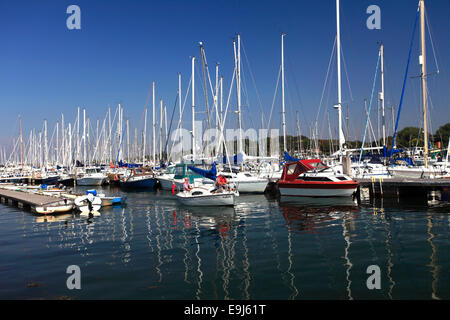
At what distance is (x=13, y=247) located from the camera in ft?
48.9

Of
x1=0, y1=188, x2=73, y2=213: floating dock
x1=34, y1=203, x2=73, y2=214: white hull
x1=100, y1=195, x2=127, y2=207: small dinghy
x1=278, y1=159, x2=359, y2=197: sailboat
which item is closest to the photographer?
x1=34, y1=203, x2=73, y2=214: white hull

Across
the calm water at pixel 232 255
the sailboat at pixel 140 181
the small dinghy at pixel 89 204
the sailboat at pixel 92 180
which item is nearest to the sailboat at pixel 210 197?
the calm water at pixel 232 255

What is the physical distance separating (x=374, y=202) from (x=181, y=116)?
2830 centimetres

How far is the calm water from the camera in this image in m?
9.41

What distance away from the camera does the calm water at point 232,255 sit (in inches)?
370

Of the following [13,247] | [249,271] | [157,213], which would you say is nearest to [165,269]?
[249,271]

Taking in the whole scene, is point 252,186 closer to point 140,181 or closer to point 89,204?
point 89,204

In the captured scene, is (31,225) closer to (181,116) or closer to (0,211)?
(0,211)

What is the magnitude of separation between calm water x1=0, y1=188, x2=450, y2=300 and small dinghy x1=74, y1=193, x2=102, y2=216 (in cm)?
200

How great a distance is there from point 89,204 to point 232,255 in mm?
14704

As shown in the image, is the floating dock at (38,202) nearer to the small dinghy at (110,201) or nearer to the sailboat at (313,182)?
the small dinghy at (110,201)

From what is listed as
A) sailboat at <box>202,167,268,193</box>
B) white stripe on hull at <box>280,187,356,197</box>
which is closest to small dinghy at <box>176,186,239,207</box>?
white stripe on hull at <box>280,187,356,197</box>

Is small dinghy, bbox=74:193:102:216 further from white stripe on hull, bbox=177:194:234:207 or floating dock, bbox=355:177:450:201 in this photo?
floating dock, bbox=355:177:450:201

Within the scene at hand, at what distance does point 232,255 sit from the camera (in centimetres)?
1266
